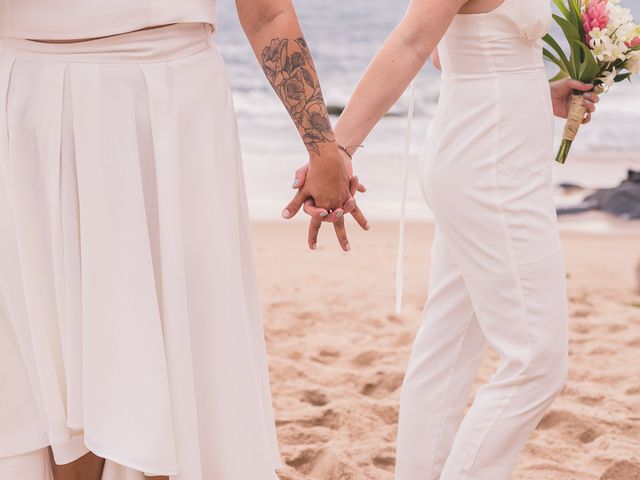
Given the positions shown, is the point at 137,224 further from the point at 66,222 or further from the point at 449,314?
the point at 449,314

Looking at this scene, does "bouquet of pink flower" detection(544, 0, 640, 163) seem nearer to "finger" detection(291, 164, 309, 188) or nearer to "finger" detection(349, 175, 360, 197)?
"finger" detection(349, 175, 360, 197)

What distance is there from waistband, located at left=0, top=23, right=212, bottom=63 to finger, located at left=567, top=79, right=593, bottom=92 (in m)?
1.44

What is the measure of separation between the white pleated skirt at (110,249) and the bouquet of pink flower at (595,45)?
134 cm

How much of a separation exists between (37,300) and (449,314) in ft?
4.33

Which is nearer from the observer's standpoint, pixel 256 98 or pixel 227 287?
pixel 227 287

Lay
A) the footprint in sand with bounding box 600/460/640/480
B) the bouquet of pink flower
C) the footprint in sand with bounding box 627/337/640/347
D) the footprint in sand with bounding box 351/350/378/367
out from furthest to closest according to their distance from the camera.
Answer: the footprint in sand with bounding box 627/337/640/347 < the footprint in sand with bounding box 351/350/378/367 < the footprint in sand with bounding box 600/460/640/480 < the bouquet of pink flower

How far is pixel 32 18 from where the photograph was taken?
2.14m

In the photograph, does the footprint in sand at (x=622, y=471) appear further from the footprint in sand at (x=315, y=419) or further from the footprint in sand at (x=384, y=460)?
the footprint in sand at (x=315, y=419)

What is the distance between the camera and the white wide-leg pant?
2.70 metres

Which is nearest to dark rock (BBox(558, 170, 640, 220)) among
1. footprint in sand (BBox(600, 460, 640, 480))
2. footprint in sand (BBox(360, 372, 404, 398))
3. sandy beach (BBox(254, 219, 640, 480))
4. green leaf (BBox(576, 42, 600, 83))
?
sandy beach (BBox(254, 219, 640, 480))

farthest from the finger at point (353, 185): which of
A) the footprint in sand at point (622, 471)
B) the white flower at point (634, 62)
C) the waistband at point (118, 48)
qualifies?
the footprint in sand at point (622, 471)

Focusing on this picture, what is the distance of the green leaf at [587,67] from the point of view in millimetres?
3082

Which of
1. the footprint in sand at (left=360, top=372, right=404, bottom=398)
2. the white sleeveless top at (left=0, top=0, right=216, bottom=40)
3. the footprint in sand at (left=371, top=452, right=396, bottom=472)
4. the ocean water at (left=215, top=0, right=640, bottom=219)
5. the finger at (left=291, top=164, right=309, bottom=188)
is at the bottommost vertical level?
the ocean water at (left=215, top=0, right=640, bottom=219)

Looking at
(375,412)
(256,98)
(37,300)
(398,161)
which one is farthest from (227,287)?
(256,98)
